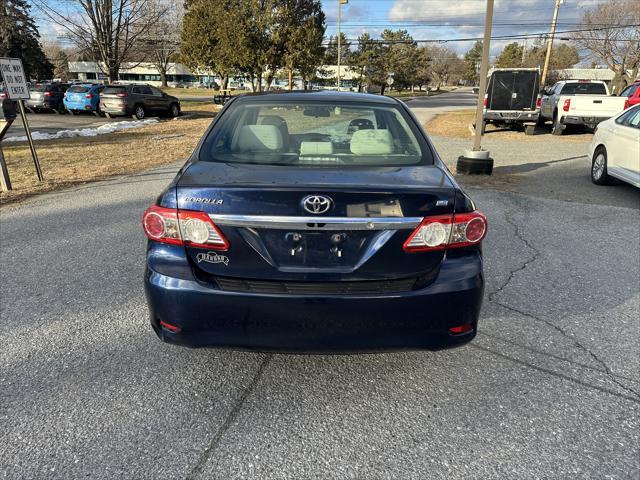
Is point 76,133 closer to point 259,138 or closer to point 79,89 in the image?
point 79,89

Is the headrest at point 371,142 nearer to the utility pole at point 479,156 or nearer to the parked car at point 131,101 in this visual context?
the utility pole at point 479,156

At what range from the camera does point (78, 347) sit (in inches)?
123

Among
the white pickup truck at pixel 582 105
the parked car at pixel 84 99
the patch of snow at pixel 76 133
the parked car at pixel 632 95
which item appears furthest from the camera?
the parked car at pixel 84 99

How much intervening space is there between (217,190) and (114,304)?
6.48 ft

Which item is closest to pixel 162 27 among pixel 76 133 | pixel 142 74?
pixel 76 133

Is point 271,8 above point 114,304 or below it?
above

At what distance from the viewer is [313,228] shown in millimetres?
2236

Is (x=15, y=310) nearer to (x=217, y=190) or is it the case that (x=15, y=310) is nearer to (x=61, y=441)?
(x=61, y=441)

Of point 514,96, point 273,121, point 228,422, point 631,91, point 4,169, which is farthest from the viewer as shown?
point 514,96

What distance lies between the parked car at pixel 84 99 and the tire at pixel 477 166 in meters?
20.7

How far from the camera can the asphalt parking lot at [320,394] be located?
221 centimetres

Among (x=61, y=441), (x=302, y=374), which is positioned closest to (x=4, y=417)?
(x=61, y=441)

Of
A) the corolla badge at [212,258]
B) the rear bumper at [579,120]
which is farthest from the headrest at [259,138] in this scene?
the rear bumper at [579,120]

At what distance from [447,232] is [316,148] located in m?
1.10
